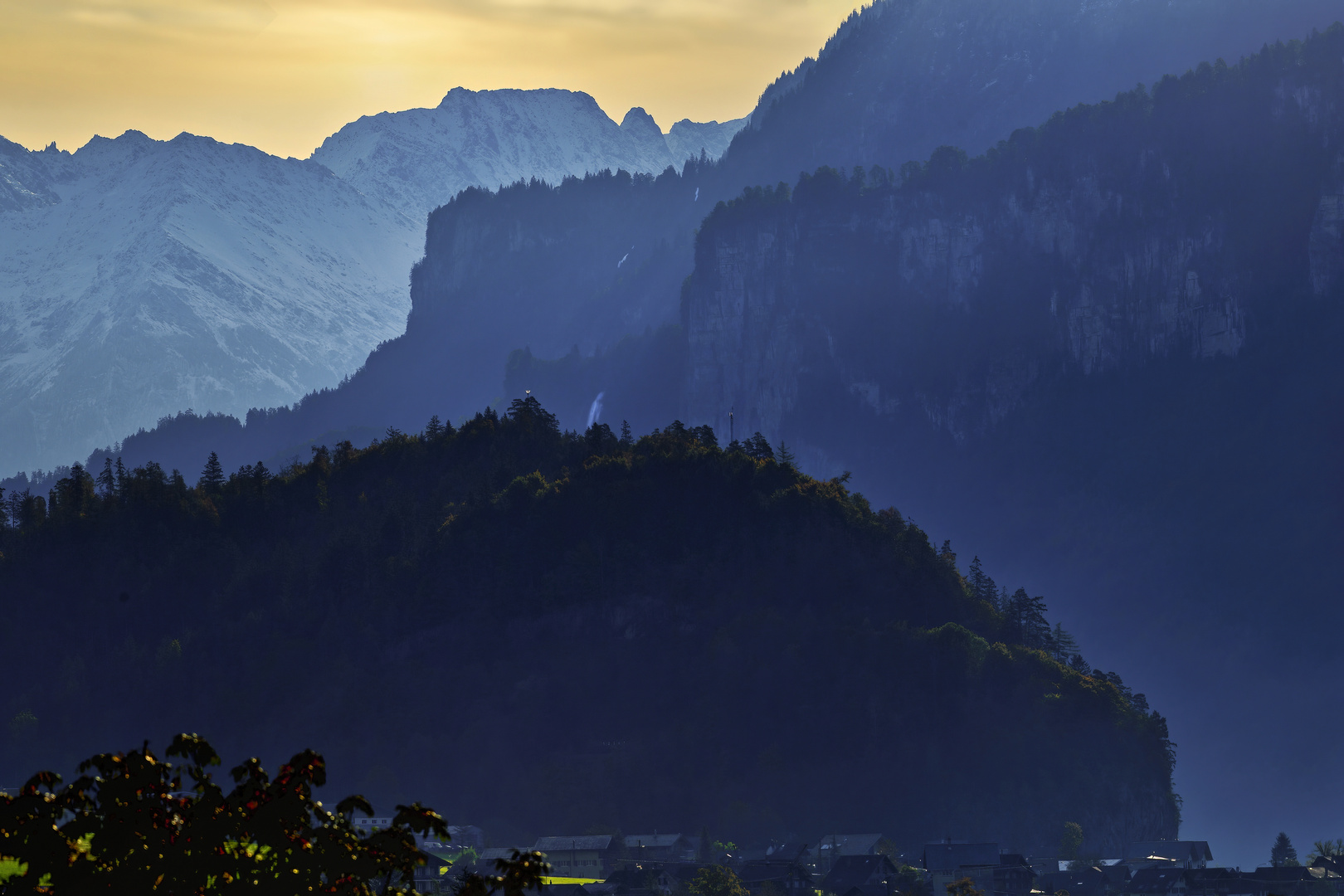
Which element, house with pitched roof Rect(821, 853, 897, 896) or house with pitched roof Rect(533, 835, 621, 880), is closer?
house with pitched roof Rect(821, 853, 897, 896)

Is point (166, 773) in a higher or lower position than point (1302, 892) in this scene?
lower

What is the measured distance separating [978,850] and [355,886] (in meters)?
151

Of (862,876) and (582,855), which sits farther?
(582,855)

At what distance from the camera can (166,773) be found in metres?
35.3

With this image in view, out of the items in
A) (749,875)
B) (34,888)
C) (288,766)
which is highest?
(749,875)

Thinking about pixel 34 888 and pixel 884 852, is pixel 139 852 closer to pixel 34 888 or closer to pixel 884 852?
pixel 34 888

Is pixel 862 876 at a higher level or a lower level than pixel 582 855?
lower

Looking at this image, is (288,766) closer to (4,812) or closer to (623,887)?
(4,812)

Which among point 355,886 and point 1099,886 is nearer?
point 355,886

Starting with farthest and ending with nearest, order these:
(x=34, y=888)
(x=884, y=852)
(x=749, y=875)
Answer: (x=884, y=852) → (x=749, y=875) → (x=34, y=888)

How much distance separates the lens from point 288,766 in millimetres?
35250

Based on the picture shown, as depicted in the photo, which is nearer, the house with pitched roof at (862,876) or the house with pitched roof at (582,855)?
the house with pitched roof at (862,876)

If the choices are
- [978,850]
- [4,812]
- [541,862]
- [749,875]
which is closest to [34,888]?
[4,812]

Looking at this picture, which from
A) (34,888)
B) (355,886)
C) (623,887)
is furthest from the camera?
(623,887)
